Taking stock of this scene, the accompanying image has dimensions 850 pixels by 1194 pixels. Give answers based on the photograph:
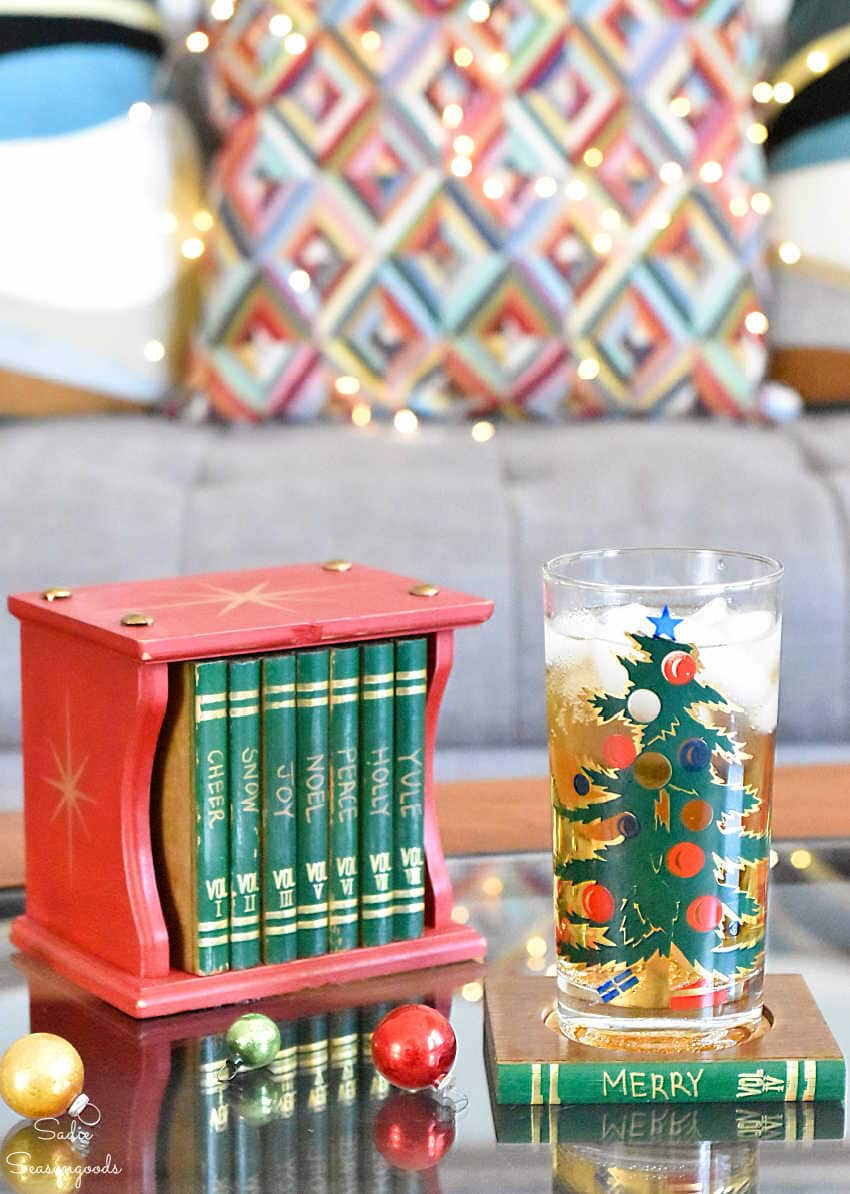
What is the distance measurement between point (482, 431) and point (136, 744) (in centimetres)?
130

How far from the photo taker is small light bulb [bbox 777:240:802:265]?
2.17 meters

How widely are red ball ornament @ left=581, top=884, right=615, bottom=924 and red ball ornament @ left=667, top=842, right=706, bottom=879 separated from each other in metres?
0.03

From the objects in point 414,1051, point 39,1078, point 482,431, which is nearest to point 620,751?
point 414,1051

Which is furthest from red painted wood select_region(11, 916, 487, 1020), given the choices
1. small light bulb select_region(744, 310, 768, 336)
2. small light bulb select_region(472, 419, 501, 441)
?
small light bulb select_region(744, 310, 768, 336)

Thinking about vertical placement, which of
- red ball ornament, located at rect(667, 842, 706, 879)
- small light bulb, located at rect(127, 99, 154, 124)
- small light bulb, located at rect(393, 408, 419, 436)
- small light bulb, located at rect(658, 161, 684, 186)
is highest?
small light bulb, located at rect(127, 99, 154, 124)

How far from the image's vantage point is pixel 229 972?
76cm

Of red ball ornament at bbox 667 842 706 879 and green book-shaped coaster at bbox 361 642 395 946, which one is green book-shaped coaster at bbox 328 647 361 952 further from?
red ball ornament at bbox 667 842 706 879

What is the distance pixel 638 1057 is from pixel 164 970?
22cm

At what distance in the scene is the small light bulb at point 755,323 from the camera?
2.09m

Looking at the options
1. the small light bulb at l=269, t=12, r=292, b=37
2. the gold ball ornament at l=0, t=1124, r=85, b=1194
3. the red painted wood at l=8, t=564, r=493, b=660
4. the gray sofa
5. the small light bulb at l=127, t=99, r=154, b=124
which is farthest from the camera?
the small light bulb at l=127, t=99, r=154, b=124

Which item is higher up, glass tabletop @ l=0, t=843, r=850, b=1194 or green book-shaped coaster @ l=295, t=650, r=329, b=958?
green book-shaped coaster @ l=295, t=650, r=329, b=958

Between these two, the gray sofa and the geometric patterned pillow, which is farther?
the geometric patterned pillow

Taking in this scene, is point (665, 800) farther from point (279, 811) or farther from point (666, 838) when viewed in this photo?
point (279, 811)

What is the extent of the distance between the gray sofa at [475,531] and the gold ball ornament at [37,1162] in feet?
2.88
